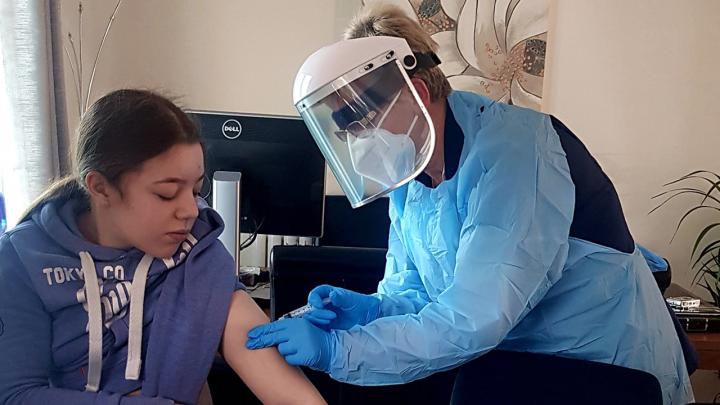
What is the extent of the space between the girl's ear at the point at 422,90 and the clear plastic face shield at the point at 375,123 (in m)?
0.03

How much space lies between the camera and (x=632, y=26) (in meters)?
2.69

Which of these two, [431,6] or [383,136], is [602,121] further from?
[383,136]

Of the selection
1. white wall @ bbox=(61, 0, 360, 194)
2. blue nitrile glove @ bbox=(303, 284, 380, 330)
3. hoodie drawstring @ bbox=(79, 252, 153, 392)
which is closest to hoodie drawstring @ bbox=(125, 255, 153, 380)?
hoodie drawstring @ bbox=(79, 252, 153, 392)

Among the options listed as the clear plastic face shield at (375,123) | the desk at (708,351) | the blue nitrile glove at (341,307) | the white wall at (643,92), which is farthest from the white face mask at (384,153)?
the white wall at (643,92)

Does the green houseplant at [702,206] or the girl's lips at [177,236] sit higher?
the girl's lips at [177,236]

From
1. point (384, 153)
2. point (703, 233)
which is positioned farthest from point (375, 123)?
point (703, 233)

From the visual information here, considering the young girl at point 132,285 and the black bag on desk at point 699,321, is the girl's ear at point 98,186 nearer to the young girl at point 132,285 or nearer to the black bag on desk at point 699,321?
the young girl at point 132,285

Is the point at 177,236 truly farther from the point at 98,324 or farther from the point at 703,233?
the point at 703,233

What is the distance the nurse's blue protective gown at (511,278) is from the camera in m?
1.09

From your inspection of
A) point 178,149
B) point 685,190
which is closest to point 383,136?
point 178,149

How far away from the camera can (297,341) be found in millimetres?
1125

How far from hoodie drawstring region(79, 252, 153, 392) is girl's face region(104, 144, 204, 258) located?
0.07m

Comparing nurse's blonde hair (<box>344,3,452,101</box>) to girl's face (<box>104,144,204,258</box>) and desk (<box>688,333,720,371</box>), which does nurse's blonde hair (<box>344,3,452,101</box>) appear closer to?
girl's face (<box>104,144,204,258</box>)

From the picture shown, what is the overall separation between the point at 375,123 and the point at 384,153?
0.18ft
